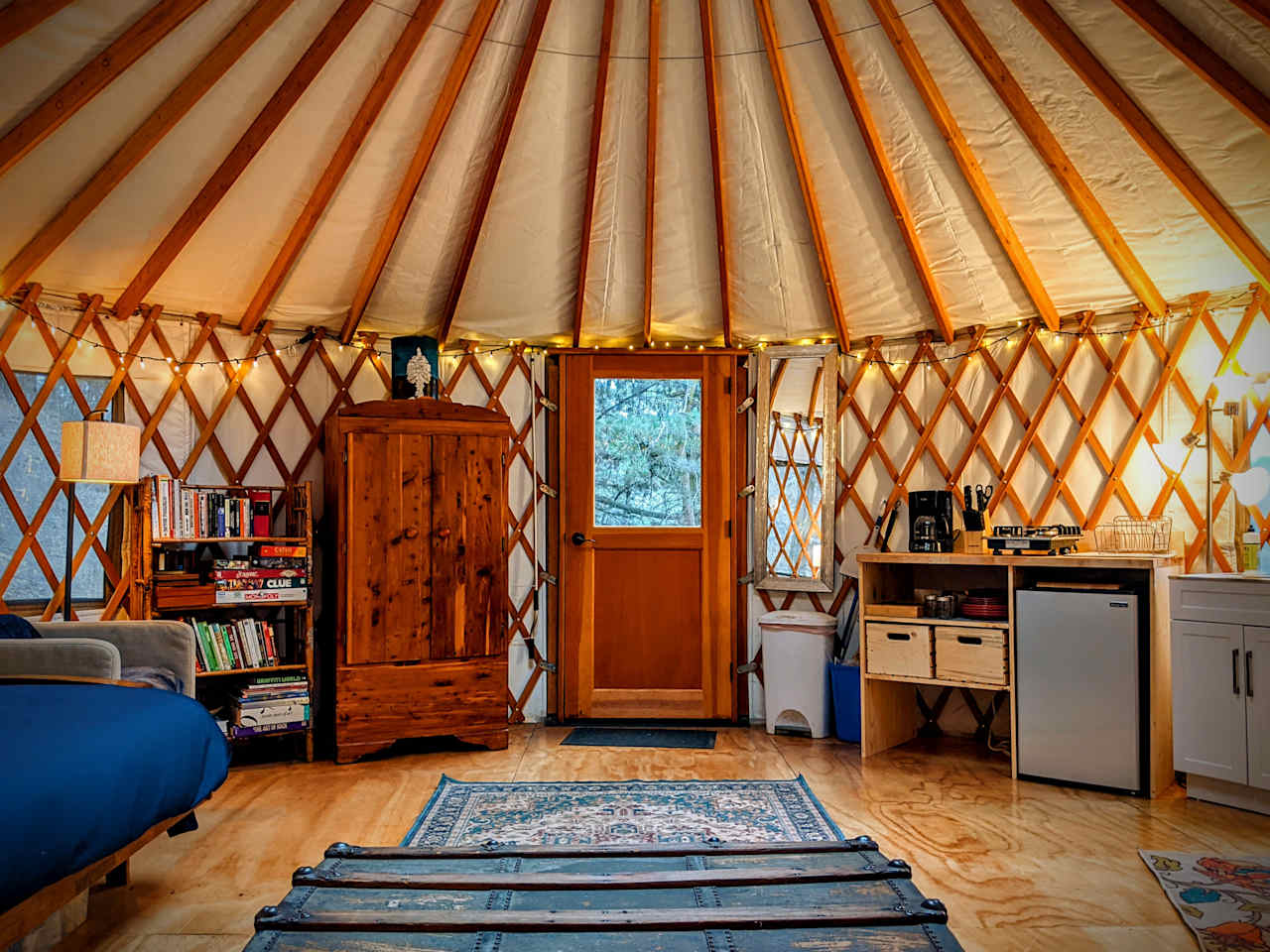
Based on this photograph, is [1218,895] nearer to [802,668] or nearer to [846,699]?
[846,699]

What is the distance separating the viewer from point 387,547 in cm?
381

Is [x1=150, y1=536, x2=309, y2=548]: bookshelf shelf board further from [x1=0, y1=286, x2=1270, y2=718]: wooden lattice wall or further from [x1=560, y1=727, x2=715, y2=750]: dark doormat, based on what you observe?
[x1=560, y1=727, x2=715, y2=750]: dark doormat

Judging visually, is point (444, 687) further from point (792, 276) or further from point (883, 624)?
point (792, 276)

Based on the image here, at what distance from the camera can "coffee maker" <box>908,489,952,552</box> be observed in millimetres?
3898

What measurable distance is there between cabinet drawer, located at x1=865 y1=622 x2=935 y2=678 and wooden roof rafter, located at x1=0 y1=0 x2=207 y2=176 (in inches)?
123

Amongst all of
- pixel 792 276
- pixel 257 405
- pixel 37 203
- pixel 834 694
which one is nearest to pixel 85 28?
pixel 37 203

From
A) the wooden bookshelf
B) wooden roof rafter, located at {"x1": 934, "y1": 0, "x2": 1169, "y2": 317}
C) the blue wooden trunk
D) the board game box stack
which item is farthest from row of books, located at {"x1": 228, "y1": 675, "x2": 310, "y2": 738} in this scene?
wooden roof rafter, located at {"x1": 934, "y1": 0, "x2": 1169, "y2": 317}

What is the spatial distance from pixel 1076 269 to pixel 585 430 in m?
2.25

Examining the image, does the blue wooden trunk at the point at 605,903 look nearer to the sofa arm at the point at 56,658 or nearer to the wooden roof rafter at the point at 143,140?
the sofa arm at the point at 56,658

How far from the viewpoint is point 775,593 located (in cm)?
448

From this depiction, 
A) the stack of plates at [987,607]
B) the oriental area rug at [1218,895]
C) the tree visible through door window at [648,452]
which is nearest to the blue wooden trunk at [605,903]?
the oriental area rug at [1218,895]

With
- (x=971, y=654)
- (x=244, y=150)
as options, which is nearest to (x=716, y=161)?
(x=244, y=150)

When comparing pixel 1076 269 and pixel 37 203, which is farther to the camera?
pixel 1076 269

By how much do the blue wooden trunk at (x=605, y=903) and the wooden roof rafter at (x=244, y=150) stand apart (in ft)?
7.53
